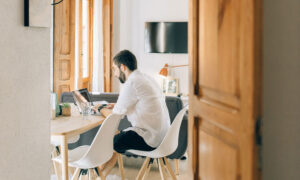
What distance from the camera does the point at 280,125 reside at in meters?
1.41

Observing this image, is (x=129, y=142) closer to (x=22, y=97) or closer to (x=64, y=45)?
(x=22, y=97)

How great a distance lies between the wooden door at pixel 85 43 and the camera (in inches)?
218

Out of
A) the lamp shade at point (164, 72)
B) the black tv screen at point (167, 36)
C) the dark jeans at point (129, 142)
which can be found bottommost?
the dark jeans at point (129, 142)

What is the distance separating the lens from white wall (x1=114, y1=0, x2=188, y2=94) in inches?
282

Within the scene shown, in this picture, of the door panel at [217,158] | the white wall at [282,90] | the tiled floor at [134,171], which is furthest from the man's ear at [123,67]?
the white wall at [282,90]

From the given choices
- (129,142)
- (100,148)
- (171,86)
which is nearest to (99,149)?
(100,148)

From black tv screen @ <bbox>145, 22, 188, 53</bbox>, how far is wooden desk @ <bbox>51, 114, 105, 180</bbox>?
4021 millimetres

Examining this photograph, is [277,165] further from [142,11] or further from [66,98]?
[142,11]

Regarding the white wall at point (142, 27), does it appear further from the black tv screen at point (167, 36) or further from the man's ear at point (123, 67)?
the man's ear at point (123, 67)

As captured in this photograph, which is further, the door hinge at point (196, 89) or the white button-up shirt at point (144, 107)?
the white button-up shirt at point (144, 107)

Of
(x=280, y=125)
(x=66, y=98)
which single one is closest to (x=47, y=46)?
(x=280, y=125)

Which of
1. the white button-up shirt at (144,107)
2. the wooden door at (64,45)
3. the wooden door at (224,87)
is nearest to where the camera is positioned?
the wooden door at (224,87)

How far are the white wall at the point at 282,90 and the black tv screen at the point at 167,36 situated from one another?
18.4 ft

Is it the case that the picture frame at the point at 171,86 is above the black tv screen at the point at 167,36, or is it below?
below
